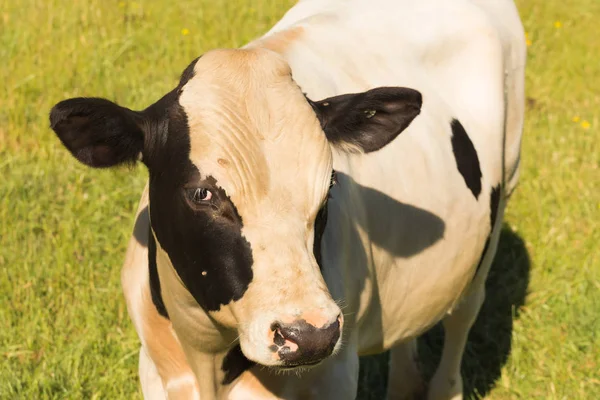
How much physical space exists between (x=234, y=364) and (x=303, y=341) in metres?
0.89

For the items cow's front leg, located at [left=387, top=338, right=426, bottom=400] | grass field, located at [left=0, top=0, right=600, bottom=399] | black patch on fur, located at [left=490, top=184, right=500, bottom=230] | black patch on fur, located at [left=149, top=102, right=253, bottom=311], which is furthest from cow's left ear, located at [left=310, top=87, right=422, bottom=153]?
cow's front leg, located at [left=387, top=338, right=426, bottom=400]

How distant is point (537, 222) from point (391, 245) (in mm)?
2815

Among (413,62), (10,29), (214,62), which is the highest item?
(214,62)

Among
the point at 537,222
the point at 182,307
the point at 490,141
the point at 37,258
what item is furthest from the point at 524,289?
the point at 182,307

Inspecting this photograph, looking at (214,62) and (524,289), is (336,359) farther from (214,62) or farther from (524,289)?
(524,289)

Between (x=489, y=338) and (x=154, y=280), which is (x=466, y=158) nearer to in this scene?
(x=489, y=338)

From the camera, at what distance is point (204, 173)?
3205 mm

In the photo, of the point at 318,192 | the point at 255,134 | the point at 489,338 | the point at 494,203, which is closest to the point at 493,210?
the point at 494,203

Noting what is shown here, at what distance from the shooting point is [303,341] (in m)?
2.96

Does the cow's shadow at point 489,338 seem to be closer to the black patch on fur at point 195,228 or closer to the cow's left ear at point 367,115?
the cow's left ear at point 367,115

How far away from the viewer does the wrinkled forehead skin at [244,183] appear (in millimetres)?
3107

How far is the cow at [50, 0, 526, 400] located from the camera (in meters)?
3.14

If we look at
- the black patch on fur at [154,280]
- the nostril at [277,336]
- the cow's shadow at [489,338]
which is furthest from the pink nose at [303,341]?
the cow's shadow at [489,338]

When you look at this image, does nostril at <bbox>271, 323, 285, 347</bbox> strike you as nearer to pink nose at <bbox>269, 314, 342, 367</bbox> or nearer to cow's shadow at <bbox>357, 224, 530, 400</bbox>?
pink nose at <bbox>269, 314, 342, 367</bbox>
